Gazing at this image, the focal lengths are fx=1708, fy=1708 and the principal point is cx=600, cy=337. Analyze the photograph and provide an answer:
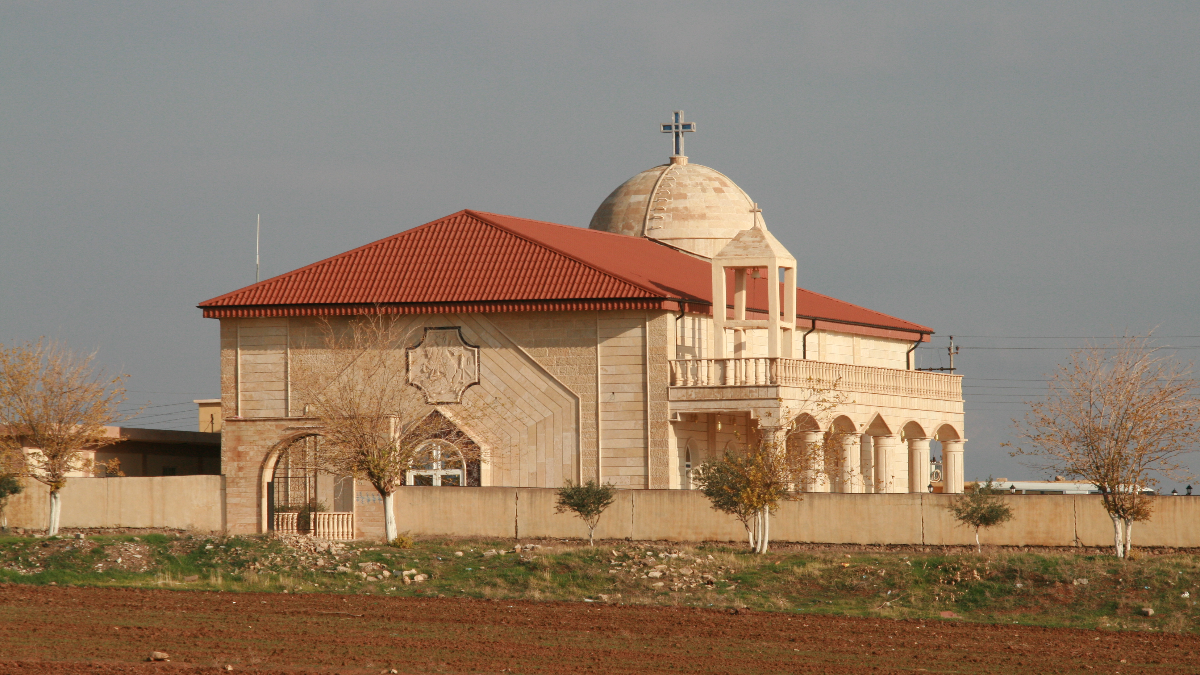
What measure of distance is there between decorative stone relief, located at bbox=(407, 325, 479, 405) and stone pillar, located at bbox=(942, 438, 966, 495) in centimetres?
1638

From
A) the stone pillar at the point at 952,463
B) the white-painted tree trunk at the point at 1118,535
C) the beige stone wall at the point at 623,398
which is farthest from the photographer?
the stone pillar at the point at 952,463

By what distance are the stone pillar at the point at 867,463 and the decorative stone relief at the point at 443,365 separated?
12.7 metres

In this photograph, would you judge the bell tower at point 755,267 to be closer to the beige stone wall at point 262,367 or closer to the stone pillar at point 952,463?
the stone pillar at point 952,463

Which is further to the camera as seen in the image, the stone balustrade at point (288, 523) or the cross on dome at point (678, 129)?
the cross on dome at point (678, 129)

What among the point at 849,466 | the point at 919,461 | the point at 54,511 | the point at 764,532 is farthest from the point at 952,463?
the point at 54,511

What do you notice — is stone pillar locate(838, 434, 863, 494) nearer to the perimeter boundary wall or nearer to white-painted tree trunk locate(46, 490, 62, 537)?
the perimeter boundary wall

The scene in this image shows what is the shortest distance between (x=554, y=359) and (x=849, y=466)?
9.09 metres

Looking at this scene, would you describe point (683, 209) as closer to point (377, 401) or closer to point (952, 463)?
point (952, 463)

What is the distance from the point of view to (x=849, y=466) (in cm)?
4591

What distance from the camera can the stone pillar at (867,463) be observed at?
49219 mm

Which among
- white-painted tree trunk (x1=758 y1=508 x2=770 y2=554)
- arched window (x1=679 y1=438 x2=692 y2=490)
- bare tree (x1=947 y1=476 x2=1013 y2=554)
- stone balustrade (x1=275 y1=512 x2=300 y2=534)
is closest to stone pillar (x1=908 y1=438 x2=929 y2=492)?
arched window (x1=679 y1=438 x2=692 y2=490)

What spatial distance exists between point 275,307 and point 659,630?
2120 centimetres

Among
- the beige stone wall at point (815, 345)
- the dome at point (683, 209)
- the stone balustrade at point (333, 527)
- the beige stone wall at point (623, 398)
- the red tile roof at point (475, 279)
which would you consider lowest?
the stone balustrade at point (333, 527)

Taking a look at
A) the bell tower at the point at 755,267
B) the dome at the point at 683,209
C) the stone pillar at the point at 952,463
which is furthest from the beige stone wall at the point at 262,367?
the stone pillar at the point at 952,463
